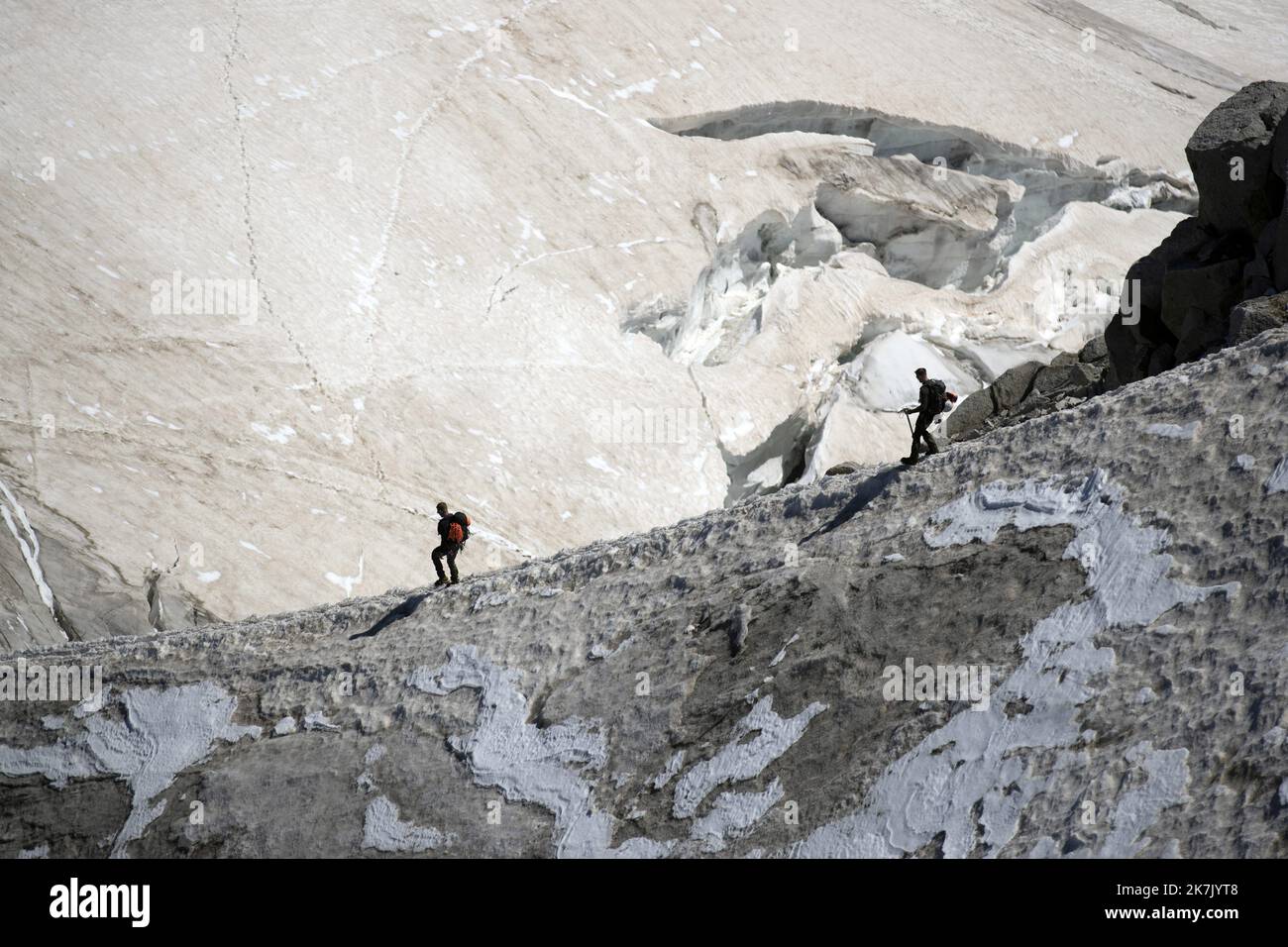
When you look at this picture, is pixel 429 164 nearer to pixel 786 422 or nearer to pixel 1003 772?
pixel 786 422

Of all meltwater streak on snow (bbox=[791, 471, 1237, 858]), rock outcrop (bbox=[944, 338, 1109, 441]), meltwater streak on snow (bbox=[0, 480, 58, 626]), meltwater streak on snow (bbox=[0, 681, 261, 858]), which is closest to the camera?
meltwater streak on snow (bbox=[791, 471, 1237, 858])

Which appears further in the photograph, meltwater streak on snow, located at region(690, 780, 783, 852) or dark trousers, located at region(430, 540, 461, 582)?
dark trousers, located at region(430, 540, 461, 582)

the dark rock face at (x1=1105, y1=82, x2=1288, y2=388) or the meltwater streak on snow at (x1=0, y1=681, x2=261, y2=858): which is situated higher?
the dark rock face at (x1=1105, y1=82, x2=1288, y2=388)

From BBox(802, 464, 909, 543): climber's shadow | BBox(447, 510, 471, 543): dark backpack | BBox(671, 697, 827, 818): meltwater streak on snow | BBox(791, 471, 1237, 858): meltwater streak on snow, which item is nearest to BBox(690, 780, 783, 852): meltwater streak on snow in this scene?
BBox(671, 697, 827, 818): meltwater streak on snow

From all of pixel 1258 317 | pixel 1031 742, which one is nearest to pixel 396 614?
pixel 1031 742

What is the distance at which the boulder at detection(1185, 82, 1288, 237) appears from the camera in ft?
45.0

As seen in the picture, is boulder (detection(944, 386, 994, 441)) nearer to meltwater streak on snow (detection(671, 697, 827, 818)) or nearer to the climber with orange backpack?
the climber with orange backpack

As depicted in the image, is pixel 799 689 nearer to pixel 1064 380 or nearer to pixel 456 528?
pixel 456 528

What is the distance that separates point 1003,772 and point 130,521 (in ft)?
33.5

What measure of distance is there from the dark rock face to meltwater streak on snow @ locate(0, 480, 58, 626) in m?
11.8

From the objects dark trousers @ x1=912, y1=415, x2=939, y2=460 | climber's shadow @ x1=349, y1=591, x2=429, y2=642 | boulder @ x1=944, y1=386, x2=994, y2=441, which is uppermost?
boulder @ x1=944, y1=386, x2=994, y2=441

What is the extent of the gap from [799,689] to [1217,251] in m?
7.94

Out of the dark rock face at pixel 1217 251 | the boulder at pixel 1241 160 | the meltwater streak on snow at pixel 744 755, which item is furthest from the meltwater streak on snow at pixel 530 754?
the boulder at pixel 1241 160
